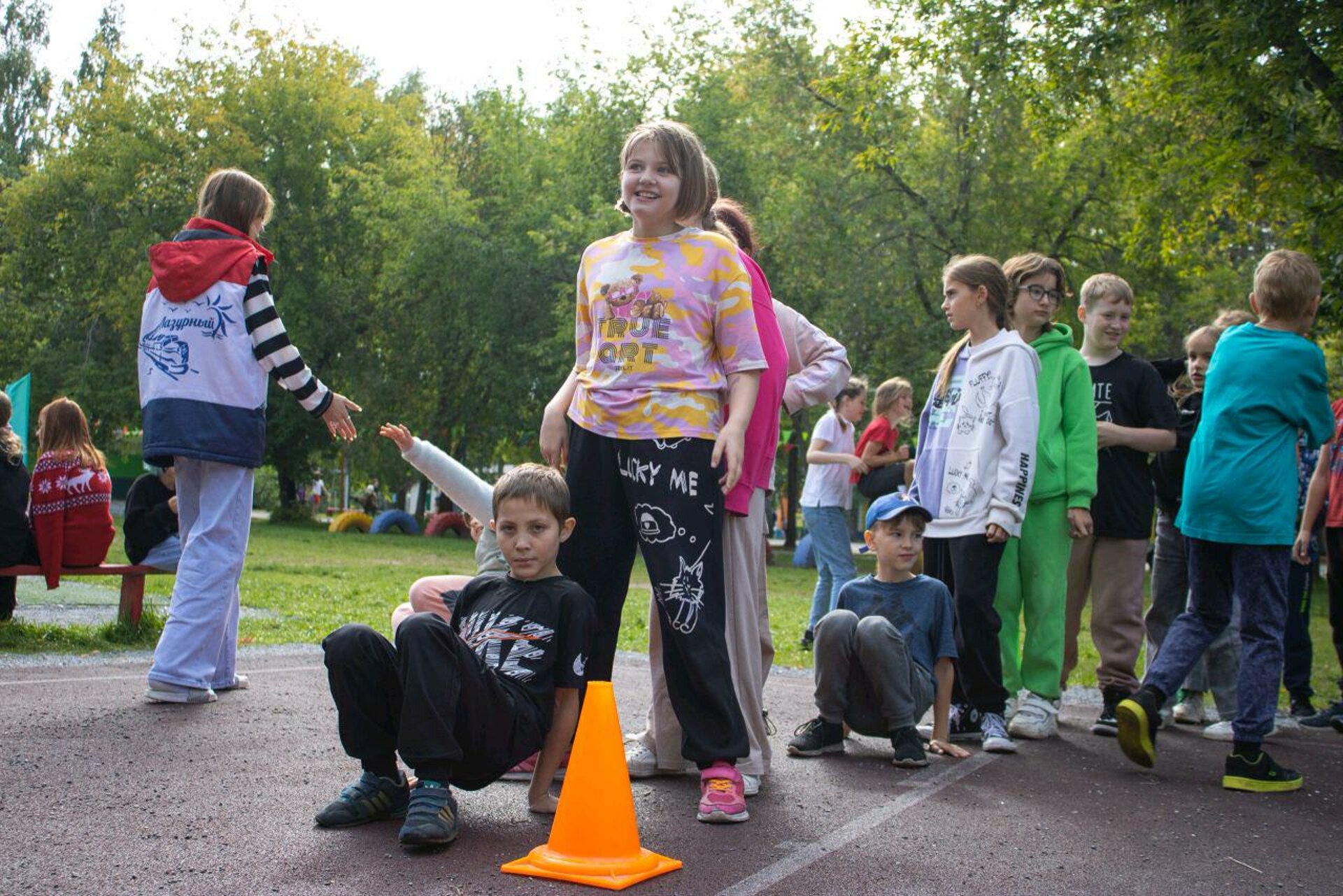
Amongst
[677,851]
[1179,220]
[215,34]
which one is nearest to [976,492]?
[677,851]

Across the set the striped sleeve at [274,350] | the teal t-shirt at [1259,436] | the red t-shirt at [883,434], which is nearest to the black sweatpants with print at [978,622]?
the teal t-shirt at [1259,436]

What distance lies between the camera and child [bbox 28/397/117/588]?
745 centimetres

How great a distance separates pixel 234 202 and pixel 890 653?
3.56 meters

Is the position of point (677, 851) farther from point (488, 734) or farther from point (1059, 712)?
point (1059, 712)

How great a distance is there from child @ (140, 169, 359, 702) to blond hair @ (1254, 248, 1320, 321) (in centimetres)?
399

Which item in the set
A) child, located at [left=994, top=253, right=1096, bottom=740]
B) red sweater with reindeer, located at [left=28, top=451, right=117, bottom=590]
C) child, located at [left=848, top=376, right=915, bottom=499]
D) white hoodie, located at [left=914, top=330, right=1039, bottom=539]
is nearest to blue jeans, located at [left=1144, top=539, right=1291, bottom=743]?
child, located at [left=994, top=253, right=1096, bottom=740]

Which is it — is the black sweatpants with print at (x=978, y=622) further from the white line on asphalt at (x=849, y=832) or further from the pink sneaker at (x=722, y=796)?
the pink sneaker at (x=722, y=796)

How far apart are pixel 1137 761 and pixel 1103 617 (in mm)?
1603

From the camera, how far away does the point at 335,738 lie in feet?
17.0

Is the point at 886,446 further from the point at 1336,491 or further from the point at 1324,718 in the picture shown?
the point at 1324,718

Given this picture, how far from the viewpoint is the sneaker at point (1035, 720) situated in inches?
237

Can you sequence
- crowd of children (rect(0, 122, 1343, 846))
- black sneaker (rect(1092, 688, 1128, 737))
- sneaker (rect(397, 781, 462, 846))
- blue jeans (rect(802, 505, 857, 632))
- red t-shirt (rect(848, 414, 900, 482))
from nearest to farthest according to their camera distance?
sneaker (rect(397, 781, 462, 846)), crowd of children (rect(0, 122, 1343, 846)), black sneaker (rect(1092, 688, 1128, 737)), red t-shirt (rect(848, 414, 900, 482)), blue jeans (rect(802, 505, 857, 632))

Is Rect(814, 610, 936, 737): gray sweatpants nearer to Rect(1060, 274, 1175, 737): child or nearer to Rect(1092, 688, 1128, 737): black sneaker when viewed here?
Rect(1092, 688, 1128, 737): black sneaker

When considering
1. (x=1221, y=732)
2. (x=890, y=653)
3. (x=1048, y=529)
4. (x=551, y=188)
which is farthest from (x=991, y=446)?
(x=551, y=188)
